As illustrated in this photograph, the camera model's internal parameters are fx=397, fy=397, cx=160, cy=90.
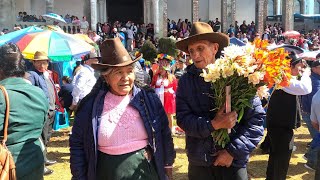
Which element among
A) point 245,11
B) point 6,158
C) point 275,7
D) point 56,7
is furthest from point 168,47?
point 275,7

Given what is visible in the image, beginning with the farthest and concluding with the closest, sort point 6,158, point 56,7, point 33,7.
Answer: point 56,7 < point 33,7 < point 6,158

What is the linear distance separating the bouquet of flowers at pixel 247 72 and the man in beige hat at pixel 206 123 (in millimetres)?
226

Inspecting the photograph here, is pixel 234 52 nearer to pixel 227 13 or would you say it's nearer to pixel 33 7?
pixel 33 7

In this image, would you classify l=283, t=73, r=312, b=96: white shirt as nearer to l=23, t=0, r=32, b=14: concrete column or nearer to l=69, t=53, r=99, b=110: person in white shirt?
l=69, t=53, r=99, b=110: person in white shirt

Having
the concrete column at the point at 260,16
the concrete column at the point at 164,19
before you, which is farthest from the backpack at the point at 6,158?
the concrete column at the point at 260,16

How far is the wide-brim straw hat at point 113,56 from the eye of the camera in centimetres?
302

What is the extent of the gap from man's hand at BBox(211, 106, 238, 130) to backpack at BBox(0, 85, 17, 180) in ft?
4.95

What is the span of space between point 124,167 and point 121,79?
0.67 metres

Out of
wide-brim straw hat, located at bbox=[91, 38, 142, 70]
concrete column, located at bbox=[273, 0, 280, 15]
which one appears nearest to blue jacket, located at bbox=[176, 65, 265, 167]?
wide-brim straw hat, located at bbox=[91, 38, 142, 70]

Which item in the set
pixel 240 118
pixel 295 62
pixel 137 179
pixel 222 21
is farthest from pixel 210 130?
pixel 222 21

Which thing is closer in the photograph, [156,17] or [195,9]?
[156,17]

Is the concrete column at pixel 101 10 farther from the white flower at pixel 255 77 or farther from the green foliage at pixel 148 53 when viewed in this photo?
the white flower at pixel 255 77

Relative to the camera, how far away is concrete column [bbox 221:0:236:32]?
1117 inches

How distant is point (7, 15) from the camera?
23250mm
